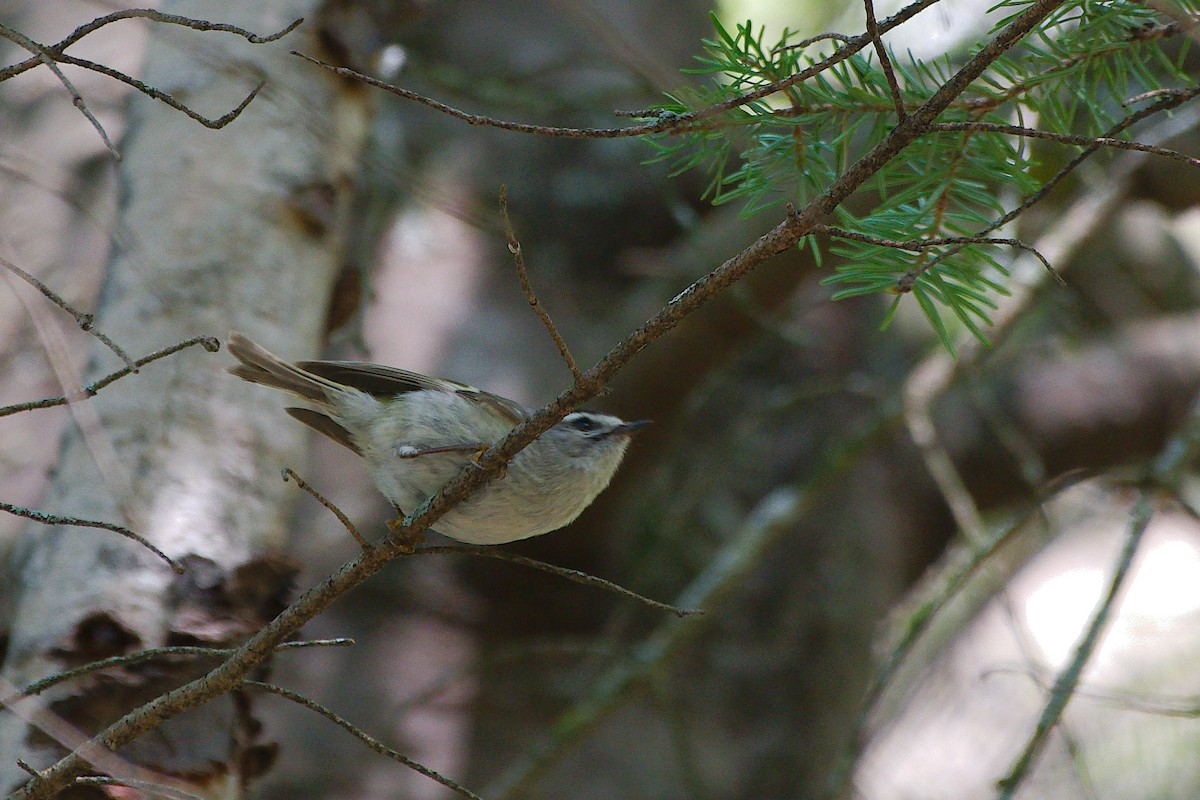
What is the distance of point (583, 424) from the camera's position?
244 centimetres

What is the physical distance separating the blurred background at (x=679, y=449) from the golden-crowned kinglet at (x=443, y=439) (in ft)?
1.72

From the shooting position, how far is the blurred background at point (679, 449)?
132 inches

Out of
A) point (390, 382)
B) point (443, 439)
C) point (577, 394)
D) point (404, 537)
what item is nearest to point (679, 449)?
point (390, 382)

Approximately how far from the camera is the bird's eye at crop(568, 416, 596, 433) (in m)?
2.42

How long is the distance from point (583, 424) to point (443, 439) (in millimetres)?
429

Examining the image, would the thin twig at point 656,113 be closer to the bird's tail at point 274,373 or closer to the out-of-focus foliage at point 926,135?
the out-of-focus foliage at point 926,135

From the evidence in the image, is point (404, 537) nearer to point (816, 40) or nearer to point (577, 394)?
point (577, 394)

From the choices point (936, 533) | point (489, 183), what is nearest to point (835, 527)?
point (936, 533)

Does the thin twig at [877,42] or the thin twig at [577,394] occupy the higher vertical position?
the thin twig at [877,42]

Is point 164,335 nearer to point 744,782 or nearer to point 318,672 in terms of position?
point 318,672

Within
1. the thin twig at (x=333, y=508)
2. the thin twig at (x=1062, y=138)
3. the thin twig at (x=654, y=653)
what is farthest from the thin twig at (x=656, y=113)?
the thin twig at (x=654, y=653)

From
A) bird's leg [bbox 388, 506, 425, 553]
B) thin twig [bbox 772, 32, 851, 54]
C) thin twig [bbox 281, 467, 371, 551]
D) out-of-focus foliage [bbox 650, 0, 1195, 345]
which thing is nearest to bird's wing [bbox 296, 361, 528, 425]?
bird's leg [bbox 388, 506, 425, 553]

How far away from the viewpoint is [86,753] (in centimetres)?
129

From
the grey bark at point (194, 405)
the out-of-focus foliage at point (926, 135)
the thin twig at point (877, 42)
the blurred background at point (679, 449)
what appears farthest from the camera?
the blurred background at point (679, 449)
